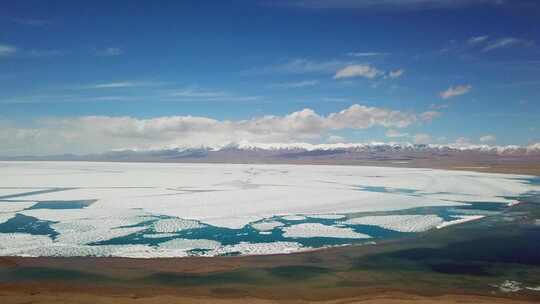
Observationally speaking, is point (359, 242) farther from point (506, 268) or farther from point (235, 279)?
point (235, 279)

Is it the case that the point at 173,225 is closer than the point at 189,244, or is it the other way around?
the point at 189,244

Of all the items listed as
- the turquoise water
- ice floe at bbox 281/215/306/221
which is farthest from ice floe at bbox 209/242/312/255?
ice floe at bbox 281/215/306/221

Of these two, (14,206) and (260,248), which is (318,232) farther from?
(14,206)

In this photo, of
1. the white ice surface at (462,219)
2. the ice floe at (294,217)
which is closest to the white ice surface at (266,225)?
the ice floe at (294,217)

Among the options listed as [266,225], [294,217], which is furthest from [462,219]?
[266,225]

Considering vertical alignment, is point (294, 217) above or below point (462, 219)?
above

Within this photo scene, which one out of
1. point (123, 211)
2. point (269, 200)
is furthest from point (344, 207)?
point (123, 211)

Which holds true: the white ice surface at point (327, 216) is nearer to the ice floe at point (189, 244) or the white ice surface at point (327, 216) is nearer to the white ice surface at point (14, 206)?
the ice floe at point (189, 244)
